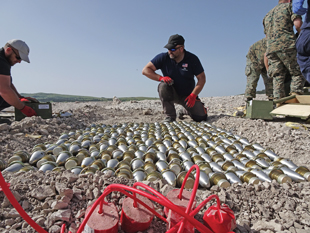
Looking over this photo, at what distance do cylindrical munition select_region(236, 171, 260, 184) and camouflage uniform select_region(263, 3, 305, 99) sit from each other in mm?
3579

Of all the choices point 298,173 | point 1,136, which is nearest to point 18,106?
point 1,136

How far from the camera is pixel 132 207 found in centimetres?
125

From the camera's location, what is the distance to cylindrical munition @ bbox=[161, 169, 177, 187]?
1896 millimetres

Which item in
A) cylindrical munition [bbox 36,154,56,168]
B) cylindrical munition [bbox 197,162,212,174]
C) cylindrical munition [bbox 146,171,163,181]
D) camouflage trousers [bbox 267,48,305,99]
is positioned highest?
camouflage trousers [bbox 267,48,305,99]

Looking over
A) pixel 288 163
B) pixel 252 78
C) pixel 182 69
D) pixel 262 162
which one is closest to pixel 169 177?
pixel 262 162

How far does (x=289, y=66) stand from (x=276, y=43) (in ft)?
1.92

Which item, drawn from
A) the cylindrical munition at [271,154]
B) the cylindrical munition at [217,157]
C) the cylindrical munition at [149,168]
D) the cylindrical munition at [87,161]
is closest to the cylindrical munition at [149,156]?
the cylindrical munition at [149,168]

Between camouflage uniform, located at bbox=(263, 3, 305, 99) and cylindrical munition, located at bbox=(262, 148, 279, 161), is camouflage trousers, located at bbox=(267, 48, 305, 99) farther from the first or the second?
cylindrical munition, located at bbox=(262, 148, 279, 161)

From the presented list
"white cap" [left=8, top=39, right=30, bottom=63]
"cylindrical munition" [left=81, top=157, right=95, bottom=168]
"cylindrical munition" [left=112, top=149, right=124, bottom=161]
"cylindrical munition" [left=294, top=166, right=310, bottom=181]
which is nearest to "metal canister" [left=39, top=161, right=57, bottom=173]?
"cylindrical munition" [left=81, top=157, right=95, bottom=168]

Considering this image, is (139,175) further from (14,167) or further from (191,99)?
(191,99)

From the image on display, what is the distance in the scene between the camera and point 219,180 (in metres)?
1.88

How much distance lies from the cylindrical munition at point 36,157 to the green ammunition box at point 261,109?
4.05m

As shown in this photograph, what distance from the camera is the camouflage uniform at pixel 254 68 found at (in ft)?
20.0

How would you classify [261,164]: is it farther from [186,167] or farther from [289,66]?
[289,66]
